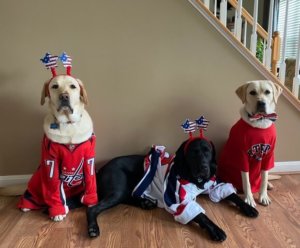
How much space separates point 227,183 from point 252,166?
0.20 metres

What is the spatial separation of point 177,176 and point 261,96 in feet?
2.32

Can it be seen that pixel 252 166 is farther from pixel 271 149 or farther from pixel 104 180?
pixel 104 180

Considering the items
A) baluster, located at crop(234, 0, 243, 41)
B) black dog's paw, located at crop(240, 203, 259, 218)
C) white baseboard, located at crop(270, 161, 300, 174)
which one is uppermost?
baluster, located at crop(234, 0, 243, 41)

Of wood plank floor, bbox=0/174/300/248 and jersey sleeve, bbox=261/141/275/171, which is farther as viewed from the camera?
jersey sleeve, bbox=261/141/275/171

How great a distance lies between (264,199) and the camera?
71.7 inches

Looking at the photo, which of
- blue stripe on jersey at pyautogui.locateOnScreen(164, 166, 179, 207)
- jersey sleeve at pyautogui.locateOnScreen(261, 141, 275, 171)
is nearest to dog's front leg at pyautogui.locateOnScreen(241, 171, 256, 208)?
jersey sleeve at pyautogui.locateOnScreen(261, 141, 275, 171)

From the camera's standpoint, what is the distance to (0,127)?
6.79 ft

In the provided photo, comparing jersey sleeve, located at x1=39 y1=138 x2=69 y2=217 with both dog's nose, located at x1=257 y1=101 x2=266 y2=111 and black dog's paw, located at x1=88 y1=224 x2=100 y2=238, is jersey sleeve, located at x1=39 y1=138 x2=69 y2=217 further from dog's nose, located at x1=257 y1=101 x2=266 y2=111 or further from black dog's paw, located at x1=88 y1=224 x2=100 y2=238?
dog's nose, located at x1=257 y1=101 x2=266 y2=111

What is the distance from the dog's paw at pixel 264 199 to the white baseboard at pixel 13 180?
5.40ft

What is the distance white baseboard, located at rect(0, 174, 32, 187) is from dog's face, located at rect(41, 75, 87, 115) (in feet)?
2.55

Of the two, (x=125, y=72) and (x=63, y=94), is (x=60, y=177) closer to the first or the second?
(x=63, y=94)

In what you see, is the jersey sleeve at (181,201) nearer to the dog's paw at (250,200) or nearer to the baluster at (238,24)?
the dog's paw at (250,200)

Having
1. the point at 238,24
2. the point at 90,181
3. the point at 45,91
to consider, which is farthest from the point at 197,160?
the point at 238,24

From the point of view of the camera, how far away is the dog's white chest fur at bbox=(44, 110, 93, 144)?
1.66 meters
